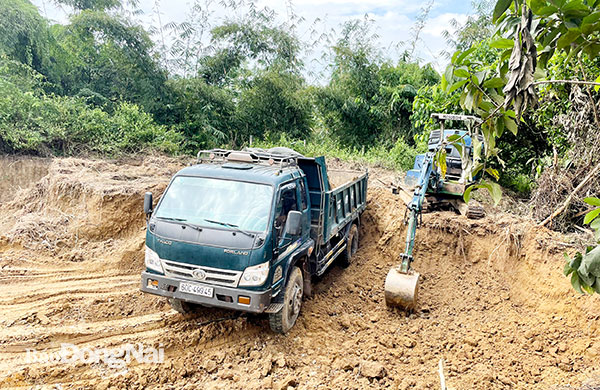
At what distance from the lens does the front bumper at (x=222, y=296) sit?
14.6 ft

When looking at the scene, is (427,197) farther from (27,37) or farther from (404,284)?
(27,37)

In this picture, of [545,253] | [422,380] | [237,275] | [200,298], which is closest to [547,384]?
[422,380]

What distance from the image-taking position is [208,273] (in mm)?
4574

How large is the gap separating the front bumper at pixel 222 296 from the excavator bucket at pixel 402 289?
2095mm

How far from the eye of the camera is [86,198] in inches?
329

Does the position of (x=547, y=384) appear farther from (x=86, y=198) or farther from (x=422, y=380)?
(x=86, y=198)

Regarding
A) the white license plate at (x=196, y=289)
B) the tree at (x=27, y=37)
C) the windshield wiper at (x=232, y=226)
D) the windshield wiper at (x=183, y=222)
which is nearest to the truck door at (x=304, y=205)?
the windshield wiper at (x=232, y=226)

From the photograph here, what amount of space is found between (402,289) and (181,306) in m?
3.20

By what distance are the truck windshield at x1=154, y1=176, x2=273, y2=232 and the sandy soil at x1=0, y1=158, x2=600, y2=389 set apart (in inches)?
57.9

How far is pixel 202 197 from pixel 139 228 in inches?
152

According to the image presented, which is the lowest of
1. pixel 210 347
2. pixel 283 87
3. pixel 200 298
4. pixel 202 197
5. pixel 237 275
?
pixel 210 347

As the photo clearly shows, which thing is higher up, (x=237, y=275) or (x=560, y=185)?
(x=560, y=185)

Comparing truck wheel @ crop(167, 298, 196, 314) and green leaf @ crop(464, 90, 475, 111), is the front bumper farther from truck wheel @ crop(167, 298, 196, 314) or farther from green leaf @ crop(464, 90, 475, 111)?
green leaf @ crop(464, 90, 475, 111)

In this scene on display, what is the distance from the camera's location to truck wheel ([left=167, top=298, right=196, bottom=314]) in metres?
5.17
